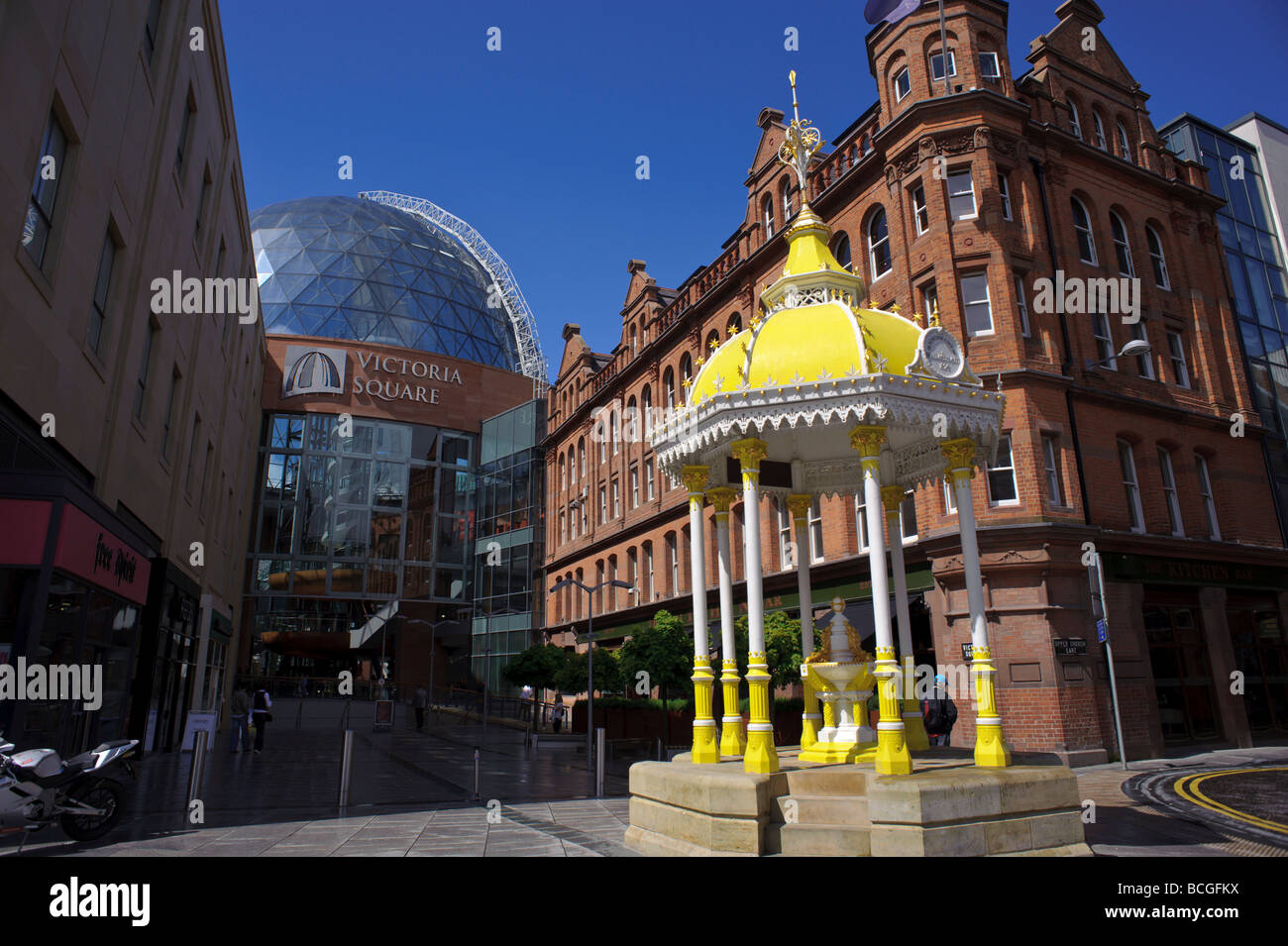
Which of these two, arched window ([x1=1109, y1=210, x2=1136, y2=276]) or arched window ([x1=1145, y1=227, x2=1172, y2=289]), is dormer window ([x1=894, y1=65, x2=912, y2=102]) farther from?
arched window ([x1=1145, y1=227, x2=1172, y2=289])

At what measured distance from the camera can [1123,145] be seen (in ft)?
85.3

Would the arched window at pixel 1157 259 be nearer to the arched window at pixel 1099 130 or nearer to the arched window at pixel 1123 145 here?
the arched window at pixel 1123 145

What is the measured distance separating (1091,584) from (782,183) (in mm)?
18390

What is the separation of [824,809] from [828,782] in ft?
1.22

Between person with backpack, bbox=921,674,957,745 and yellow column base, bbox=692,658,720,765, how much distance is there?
645 cm

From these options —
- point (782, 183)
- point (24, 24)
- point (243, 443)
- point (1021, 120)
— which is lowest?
point (24, 24)

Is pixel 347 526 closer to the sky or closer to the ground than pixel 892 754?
closer to the sky

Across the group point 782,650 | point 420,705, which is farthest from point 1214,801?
point 420,705

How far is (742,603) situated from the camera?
91.4 ft

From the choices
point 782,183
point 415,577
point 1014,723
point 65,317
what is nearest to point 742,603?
point 1014,723

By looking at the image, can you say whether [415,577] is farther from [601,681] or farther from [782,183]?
[782,183]

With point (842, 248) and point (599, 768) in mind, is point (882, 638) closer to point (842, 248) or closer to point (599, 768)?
point (599, 768)
